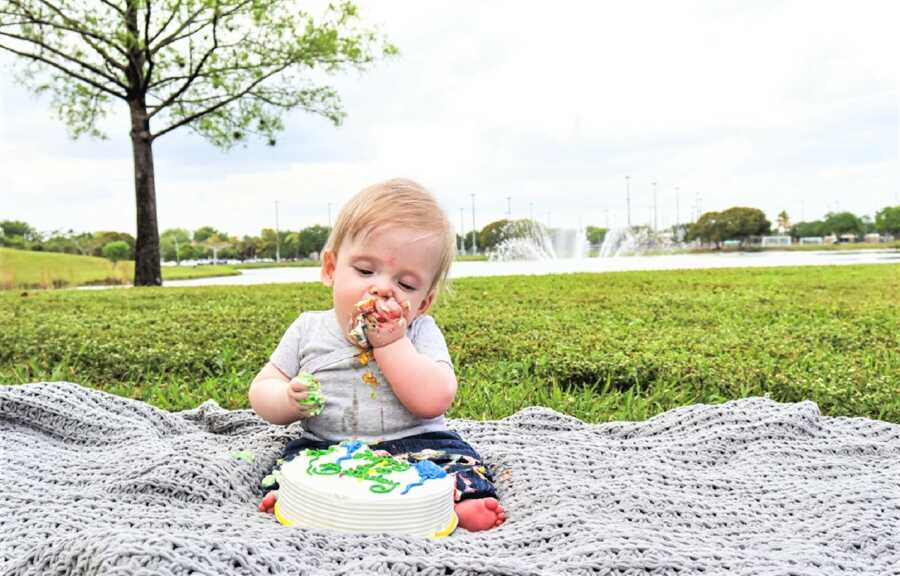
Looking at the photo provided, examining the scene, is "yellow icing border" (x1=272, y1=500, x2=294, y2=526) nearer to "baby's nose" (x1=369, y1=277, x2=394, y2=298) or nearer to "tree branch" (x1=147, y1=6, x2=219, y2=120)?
"baby's nose" (x1=369, y1=277, x2=394, y2=298)

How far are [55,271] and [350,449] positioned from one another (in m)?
13.9

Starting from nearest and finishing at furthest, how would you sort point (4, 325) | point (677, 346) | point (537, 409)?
point (537, 409)
point (677, 346)
point (4, 325)

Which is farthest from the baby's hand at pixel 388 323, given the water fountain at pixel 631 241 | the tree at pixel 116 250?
the water fountain at pixel 631 241

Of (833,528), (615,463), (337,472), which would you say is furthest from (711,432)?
(337,472)

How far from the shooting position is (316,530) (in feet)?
5.85

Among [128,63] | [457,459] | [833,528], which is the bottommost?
[833,528]

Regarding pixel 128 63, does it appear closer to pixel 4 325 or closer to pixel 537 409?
pixel 4 325

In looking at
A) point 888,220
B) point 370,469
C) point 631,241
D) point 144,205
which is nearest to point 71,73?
point 144,205

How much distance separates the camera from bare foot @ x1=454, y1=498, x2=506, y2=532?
2021mm

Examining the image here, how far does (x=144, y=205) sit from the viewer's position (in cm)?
1240

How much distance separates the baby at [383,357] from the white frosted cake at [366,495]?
0.16 metres

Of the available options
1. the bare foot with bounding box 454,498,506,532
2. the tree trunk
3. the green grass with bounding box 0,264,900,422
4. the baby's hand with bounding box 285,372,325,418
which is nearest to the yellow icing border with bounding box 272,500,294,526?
the baby's hand with bounding box 285,372,325,418

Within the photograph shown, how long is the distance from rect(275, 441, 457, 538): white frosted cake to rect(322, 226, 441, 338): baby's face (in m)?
0.44

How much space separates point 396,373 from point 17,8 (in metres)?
12.8
